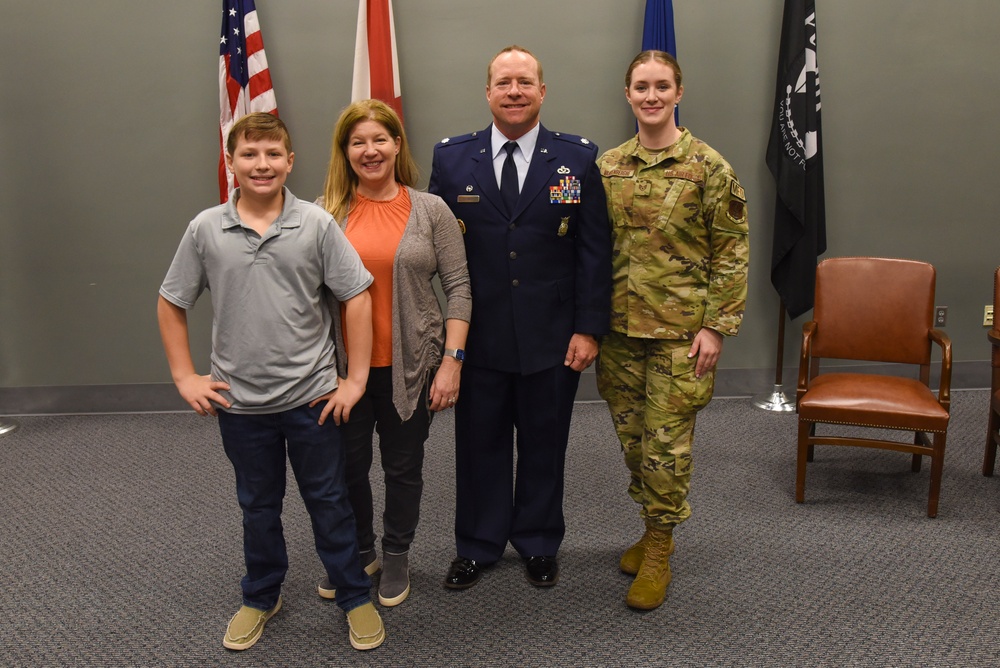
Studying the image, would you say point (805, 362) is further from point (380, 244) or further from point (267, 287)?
point (267, 287)

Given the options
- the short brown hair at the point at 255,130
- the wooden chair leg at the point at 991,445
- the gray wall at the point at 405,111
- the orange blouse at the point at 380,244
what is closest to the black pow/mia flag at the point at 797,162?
the gray wall at the point at 405,111

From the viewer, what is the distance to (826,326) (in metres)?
3.33

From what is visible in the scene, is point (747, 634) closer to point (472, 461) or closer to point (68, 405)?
point (472, 461)

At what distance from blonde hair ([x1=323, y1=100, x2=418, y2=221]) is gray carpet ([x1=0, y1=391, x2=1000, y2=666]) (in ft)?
3.80

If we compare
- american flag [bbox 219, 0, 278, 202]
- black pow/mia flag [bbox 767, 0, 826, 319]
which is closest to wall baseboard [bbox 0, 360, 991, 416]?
black pow/mia flag [bbox 767, 0, 826, 319]

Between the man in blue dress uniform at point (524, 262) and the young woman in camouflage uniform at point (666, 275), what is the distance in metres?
0.08

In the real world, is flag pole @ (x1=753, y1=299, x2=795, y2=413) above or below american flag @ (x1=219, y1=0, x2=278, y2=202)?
below

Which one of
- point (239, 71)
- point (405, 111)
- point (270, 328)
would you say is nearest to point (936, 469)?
point (270, 328)

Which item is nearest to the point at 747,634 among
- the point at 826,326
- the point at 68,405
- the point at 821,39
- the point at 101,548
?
the point at 826,326

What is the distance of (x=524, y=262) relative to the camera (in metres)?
2.19

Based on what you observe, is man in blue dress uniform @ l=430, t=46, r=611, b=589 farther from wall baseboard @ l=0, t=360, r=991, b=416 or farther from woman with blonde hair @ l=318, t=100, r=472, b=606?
wall baseboard @ l=0, t=360, r=991, b=416

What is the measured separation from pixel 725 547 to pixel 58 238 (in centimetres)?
339

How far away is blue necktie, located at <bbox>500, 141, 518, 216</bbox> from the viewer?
7.18 ft

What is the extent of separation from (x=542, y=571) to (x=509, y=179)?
3.82 ft
